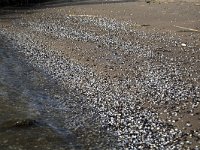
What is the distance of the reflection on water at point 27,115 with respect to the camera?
8.22 meters

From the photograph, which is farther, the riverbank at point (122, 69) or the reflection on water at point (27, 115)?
the riverbank at point (122, 69)

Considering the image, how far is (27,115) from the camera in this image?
9711 mm

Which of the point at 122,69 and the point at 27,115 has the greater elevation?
the point at 122,69

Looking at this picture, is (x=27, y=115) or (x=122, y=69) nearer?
(x=27, y=115)

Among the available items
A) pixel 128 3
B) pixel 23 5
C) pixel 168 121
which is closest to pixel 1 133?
pixel 168 121

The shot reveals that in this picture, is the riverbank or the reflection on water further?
the riverbank

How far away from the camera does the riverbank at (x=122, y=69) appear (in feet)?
29.5

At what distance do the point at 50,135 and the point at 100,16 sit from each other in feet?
54.3

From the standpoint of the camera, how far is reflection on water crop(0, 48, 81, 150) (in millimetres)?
8219

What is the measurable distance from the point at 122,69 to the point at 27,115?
4753 millimetres

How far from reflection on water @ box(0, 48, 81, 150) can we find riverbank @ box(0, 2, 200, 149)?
40 cm

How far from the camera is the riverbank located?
8.99 metres

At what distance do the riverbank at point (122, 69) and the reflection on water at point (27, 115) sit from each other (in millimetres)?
396

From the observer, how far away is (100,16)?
2439 cm
